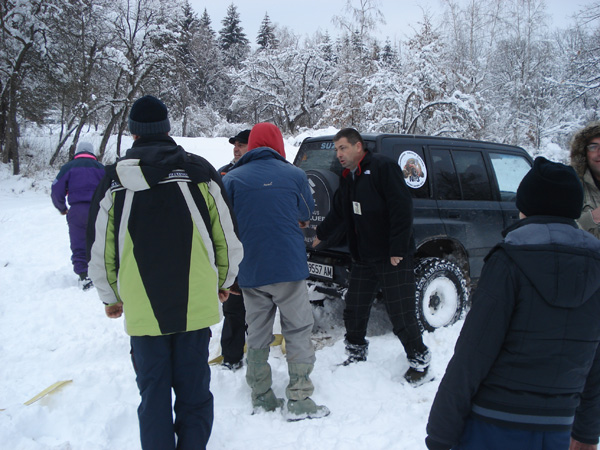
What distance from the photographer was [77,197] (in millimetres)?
5773

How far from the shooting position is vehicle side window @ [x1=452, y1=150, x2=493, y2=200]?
4.57 m

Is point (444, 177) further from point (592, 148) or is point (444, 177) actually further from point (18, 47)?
point (18, 47)

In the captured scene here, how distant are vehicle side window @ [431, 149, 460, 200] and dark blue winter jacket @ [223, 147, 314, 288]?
1.86 metres

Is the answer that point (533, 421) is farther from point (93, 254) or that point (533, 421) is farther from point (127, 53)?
point (127, 53)

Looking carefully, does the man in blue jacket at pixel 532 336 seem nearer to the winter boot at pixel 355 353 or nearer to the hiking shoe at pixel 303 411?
the hiking shoe at pixel 303 411

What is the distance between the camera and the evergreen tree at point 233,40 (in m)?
46.8

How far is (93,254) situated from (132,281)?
0.24 meters

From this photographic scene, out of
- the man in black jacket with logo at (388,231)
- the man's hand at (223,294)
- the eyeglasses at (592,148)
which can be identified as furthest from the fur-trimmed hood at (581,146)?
the man's hand at (223,294)

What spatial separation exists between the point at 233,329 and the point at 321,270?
3.37 ft

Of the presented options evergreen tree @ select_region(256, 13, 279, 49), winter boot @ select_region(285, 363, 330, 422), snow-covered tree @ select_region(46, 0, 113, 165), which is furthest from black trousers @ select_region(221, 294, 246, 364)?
evergreen tree @ select_region(256, 13, 279, 49)

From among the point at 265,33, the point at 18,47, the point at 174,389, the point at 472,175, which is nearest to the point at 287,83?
the point at 265,33

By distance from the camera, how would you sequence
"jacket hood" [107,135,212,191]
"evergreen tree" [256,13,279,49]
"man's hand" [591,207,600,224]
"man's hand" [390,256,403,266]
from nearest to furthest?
"jacket hood" [107,135,212,191] < "man's hand" [591,207,600,224] < "man's hand" [390,256,403,266] < "evergreen tree" [256,13,279,49]

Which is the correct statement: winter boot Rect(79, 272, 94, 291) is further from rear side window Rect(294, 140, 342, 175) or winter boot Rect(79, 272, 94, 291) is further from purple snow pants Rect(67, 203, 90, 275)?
rear side window Rect(294, 140, 342, 175)

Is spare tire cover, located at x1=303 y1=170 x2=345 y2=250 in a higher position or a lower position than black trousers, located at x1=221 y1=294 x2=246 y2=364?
higher
